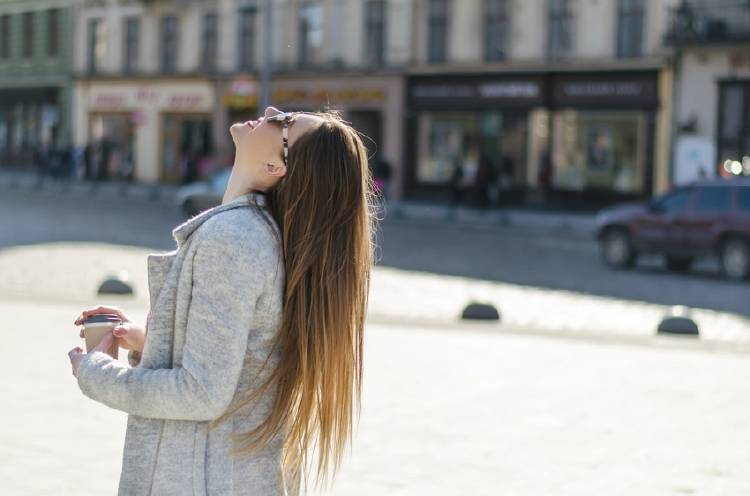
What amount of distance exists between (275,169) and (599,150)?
34587mm

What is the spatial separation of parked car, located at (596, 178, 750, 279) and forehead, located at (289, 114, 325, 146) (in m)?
19.1

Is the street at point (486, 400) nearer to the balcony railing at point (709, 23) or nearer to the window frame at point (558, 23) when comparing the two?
the balcony railing at point (709, 23)

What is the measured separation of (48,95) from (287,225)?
55.9 m

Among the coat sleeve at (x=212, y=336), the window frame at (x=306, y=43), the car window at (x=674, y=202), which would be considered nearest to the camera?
the coat sleeve at (x=212, y=336)

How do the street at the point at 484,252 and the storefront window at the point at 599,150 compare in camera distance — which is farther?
the storefront window at the point at 599,150

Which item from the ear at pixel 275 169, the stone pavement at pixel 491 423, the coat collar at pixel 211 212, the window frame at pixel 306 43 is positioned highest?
the window frame at pixel 306 43

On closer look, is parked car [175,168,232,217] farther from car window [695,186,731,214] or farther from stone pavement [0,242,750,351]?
car window [695,186,731,214]

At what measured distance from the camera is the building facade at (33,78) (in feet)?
184

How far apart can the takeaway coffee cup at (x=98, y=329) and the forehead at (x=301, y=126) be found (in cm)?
63

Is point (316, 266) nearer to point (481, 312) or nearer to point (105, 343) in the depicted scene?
point (105, 343)

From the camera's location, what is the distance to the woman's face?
3.18 metres

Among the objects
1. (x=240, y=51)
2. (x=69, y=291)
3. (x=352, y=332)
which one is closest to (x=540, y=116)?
(x=240, y=51)

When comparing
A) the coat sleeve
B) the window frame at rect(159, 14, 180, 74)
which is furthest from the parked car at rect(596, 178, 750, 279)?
the window frame at rect(159, 14, 180, 74)

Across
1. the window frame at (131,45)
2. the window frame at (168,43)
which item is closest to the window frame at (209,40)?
the window frame at (168,43)
